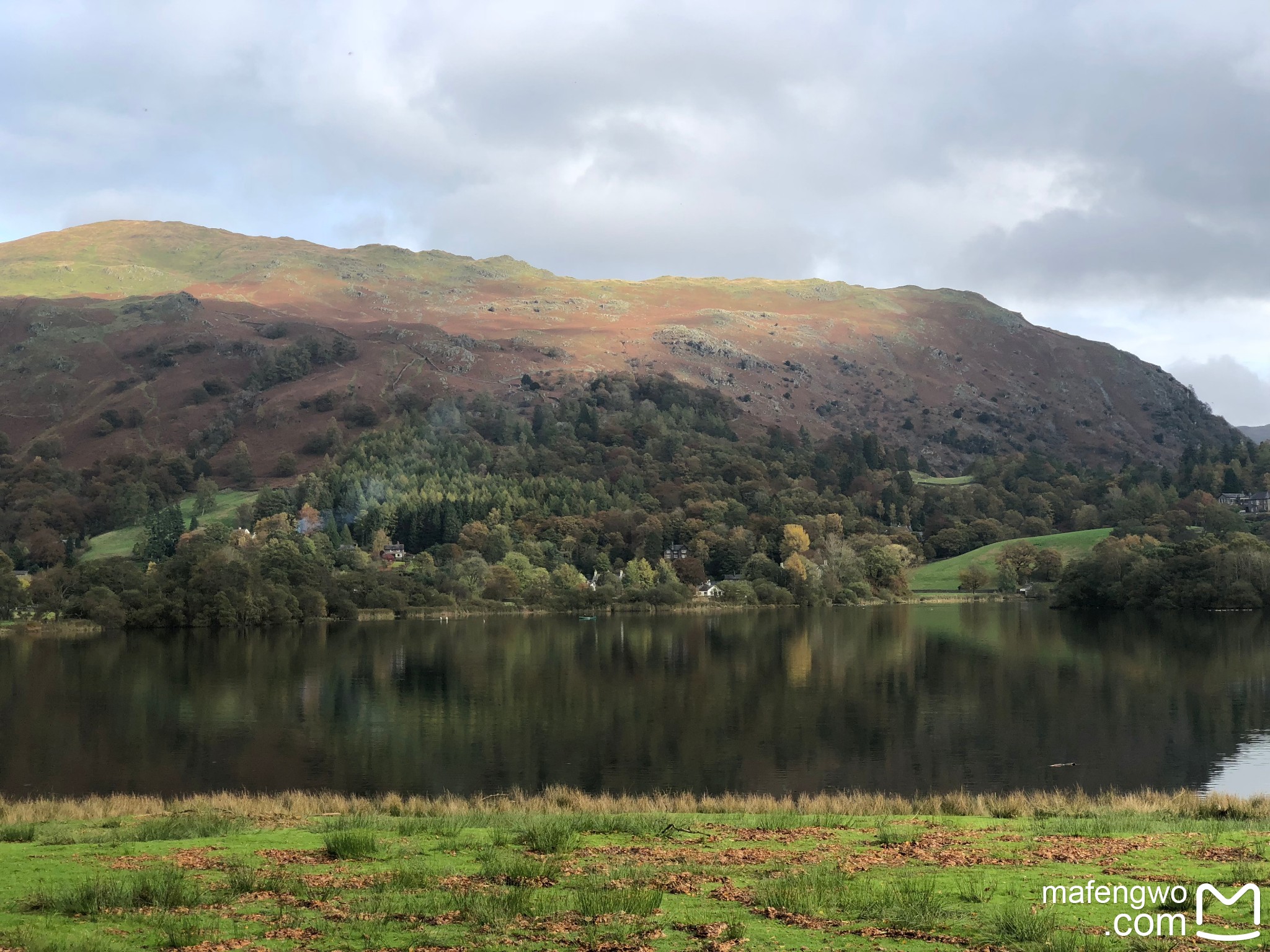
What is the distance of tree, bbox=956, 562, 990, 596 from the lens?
173m

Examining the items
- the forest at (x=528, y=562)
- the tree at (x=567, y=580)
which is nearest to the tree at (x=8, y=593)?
the forest at (x=528, y=562)

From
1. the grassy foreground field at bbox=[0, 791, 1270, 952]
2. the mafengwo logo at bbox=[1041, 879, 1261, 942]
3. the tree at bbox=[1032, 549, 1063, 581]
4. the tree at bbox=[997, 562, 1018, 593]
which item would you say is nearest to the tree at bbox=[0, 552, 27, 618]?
the grassy foreground field at bbox=[0, 791, 1270, 952]

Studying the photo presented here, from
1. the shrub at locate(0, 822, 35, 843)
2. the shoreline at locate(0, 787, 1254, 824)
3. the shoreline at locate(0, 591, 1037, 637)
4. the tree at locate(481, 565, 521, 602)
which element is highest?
the shrub at locate(0, 822, 35, 843)

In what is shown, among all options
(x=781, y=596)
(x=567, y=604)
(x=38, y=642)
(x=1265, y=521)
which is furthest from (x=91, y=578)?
(x=1265, y=521)

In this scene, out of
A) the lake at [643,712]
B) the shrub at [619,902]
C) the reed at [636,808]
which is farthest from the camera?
the lake at [643,712]

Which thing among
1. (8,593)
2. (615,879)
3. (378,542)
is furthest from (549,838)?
(378,542)

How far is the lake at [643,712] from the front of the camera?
1500 inches

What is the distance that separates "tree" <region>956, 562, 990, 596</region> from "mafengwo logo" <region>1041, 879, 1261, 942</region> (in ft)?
539

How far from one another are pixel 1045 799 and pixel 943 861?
11.5 meters

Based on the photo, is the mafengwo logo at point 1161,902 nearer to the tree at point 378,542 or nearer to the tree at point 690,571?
the tree at point 690,571

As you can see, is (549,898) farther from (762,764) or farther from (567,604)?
(567,604)

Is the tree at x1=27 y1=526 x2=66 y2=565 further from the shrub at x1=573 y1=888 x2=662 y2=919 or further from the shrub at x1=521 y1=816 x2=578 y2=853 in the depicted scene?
the shrub at x1=573 y1=888 x2=662 y2=919

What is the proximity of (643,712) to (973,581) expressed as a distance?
131 metres

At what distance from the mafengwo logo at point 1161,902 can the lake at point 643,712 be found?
22.0 metres
